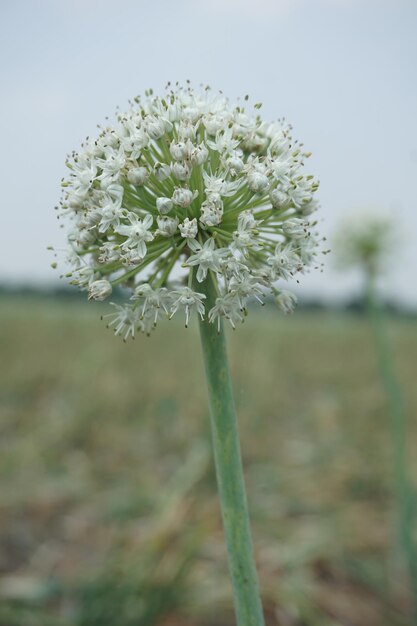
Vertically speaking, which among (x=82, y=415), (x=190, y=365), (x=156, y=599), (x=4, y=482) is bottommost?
(x=156, y=599)

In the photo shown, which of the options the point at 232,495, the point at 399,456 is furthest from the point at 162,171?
the point at 399,456

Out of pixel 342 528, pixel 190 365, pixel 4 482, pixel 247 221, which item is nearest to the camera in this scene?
pixel 247 221

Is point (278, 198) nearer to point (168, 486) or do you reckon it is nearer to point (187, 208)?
point (187, 208)

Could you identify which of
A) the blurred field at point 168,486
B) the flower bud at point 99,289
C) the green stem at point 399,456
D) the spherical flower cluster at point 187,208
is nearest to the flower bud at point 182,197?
the spherical flower cluster at point 187,208

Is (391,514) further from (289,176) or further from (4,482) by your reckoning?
(289,176)

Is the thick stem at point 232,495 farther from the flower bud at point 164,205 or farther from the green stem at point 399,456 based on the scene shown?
the green stem at point 399,456

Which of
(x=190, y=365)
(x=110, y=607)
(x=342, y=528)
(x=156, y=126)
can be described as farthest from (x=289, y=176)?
(x=190, y=365)
